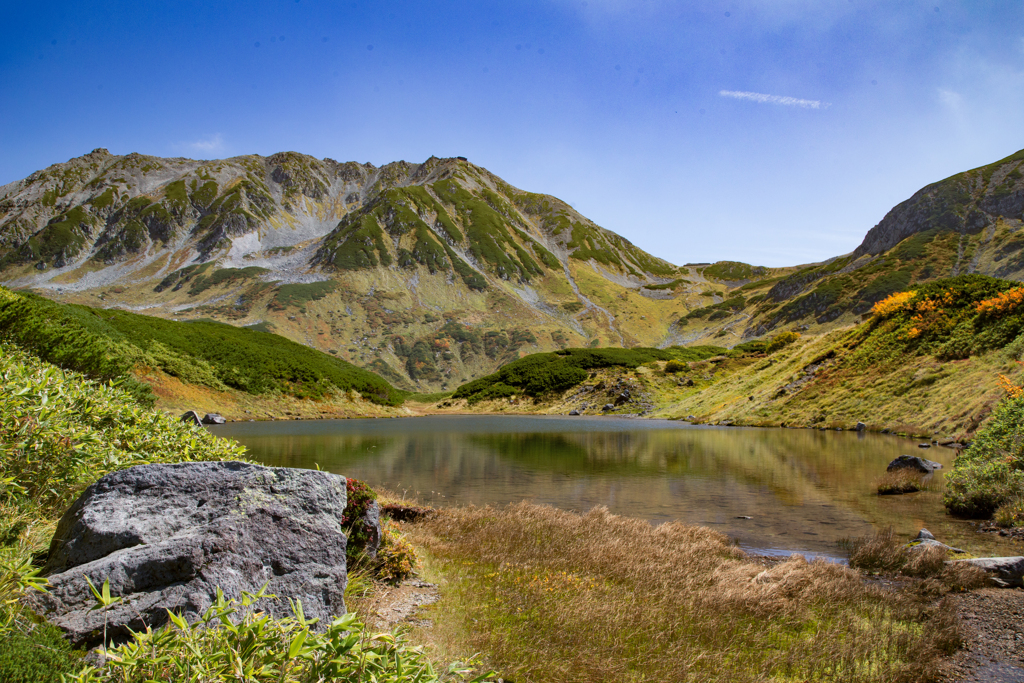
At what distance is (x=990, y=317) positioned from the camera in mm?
36125

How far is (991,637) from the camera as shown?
768cm

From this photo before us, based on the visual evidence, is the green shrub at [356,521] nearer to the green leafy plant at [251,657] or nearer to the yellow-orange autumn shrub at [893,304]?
the green leafy plant at [251,657]

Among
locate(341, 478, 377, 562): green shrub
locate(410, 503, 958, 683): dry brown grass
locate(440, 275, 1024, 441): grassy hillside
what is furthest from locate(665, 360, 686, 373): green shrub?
locate(341, 478, 377, 562): green shrub

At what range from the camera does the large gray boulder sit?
4156mm

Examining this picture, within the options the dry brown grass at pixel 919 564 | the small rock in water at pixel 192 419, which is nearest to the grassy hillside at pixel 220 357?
the small rock in water at pixel 192 419

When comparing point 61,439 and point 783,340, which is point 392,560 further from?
point 783,340

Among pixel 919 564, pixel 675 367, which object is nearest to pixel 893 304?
pixel 675 367

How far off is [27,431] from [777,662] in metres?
10.5

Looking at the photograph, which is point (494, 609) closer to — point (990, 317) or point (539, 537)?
point (539, 537)

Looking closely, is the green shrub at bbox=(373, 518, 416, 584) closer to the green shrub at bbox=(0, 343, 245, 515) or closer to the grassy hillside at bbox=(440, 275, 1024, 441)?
the green shrub at bbox=(0, 343, 245, 515)

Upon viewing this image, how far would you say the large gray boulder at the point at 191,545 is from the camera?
4156 millimetres

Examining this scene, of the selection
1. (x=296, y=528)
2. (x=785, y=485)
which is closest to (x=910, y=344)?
(x=785, y=485)

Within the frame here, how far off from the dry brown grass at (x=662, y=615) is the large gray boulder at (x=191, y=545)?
1.95 meters

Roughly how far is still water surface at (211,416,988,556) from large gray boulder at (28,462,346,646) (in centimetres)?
1174
